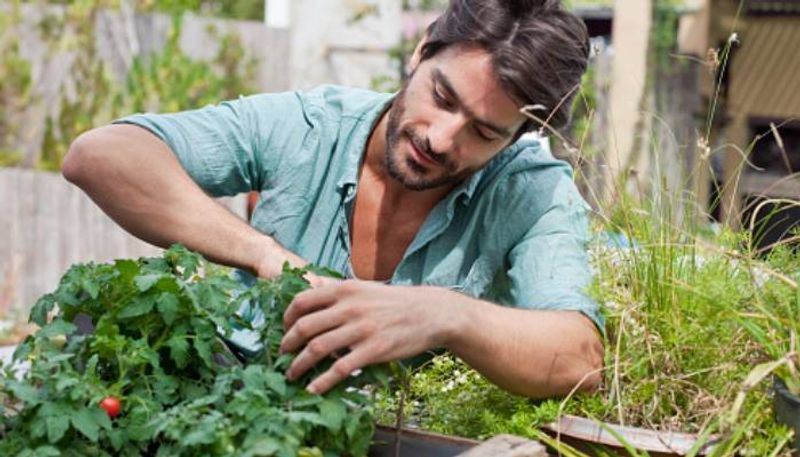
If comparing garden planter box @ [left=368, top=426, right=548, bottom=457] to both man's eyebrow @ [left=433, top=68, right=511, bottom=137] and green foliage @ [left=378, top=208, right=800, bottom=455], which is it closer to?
green foliage @ [left=378, top=208, right=800, bottom=455]

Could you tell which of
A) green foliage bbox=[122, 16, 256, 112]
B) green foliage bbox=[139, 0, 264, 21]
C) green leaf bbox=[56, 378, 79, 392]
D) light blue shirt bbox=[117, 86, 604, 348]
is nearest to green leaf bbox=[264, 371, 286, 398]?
green leaf bbox=[56, 378, 79, 392]

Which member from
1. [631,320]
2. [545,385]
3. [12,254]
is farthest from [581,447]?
[12,254]

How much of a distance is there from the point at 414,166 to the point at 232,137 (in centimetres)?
39

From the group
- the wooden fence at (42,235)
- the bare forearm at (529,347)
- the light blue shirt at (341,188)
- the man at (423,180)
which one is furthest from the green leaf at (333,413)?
the wooden fence at (42,235)

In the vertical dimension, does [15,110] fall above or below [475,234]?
below

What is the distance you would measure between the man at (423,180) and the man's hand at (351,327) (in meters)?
0.26

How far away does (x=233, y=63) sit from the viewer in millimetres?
8523

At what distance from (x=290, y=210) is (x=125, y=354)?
0.96 metres

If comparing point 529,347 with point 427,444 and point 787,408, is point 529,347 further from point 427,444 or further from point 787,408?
point 787,408

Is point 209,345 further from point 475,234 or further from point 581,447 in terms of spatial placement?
point 475,234

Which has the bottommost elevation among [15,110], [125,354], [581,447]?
[15,110]

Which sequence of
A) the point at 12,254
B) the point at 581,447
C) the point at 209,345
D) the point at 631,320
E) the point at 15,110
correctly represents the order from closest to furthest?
the point at 209,345 → the point at 581,447 → the point at 631,320 → the point at 12,254 → the point at 15,110

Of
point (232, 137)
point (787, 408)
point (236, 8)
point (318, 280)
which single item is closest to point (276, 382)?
point (318, 280)

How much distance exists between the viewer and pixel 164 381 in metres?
1.76
